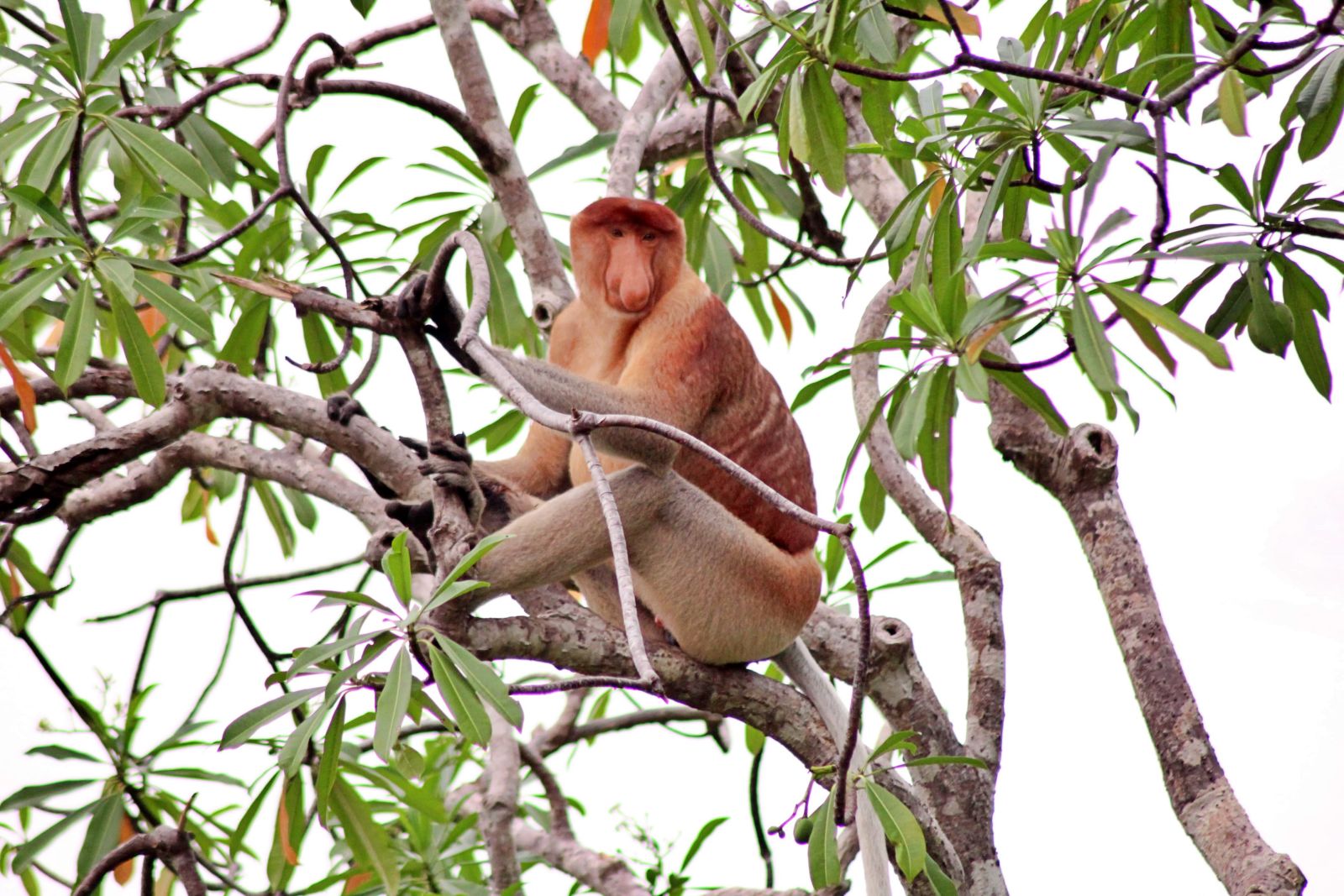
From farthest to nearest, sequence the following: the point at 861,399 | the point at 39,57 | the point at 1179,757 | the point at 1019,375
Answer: the point at 861,399
the point at 39,57
the point at 1179,757
the point at 1019,375

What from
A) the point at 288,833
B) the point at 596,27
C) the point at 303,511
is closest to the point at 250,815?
the point at 288,833

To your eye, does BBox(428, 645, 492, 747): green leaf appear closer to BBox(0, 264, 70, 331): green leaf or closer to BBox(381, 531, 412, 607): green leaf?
BBox(381, 531, 412, 607): green leaf

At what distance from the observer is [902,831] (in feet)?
5.33

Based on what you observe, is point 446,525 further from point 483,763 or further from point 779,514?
point 483,763

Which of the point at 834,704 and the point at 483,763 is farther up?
the point at 483,763

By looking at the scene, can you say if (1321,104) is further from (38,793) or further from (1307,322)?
(38,793)

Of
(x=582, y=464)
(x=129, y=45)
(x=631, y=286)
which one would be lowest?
(x=582, y=464)

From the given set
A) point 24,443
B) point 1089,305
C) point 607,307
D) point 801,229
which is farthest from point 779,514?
point 24,443

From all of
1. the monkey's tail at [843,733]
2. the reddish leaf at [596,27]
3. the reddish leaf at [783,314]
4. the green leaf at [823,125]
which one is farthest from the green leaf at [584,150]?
the monkey's tail at [843,733]

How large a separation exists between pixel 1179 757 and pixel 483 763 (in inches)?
70.2

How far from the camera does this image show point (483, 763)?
317 centimetres

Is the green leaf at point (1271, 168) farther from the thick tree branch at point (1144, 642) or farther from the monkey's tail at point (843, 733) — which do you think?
the monkey's tail at point (843, 733)

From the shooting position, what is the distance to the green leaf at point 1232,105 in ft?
4.80

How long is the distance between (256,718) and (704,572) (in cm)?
84
